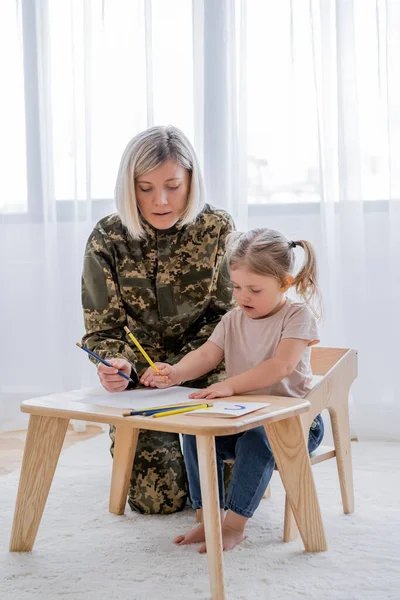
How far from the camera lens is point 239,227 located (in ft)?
9.12

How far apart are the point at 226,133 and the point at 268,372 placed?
132 cm

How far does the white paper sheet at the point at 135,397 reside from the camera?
5.10ft

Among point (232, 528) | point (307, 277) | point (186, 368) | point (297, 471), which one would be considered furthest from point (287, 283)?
point (232, 528)

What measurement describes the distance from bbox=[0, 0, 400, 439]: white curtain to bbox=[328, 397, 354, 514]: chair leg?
83 centimetres

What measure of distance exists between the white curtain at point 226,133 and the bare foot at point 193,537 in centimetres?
111

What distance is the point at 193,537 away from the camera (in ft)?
5.79

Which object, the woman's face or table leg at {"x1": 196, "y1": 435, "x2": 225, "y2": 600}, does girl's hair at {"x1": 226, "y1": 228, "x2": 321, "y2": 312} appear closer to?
the woman's face

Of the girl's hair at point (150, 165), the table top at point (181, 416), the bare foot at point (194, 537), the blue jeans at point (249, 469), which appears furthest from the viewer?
the girl's hair at point (150, 165)

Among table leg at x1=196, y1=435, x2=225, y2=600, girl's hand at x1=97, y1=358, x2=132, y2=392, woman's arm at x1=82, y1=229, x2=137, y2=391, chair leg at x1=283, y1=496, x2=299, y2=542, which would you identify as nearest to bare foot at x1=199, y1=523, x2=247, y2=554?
chair leg at x1=283, y1=496, x2=299, y2=542

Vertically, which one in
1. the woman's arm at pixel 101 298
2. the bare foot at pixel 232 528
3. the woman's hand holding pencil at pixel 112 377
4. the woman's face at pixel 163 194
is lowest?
the bare foot at pixel 232 528

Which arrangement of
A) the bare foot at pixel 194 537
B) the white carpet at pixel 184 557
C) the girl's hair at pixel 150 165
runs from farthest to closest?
the girl's hair at pixel 150 165, the bare foot at pixel 194 537, the white carpet at pixel 184 557

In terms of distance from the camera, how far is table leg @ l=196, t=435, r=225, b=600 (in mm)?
1401

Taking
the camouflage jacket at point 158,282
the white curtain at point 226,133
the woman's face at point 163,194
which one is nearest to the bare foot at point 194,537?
the camouflage jacket at point 158,282

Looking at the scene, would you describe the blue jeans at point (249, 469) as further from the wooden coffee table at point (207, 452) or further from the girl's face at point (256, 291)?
the girl's face at point (256, 291)
